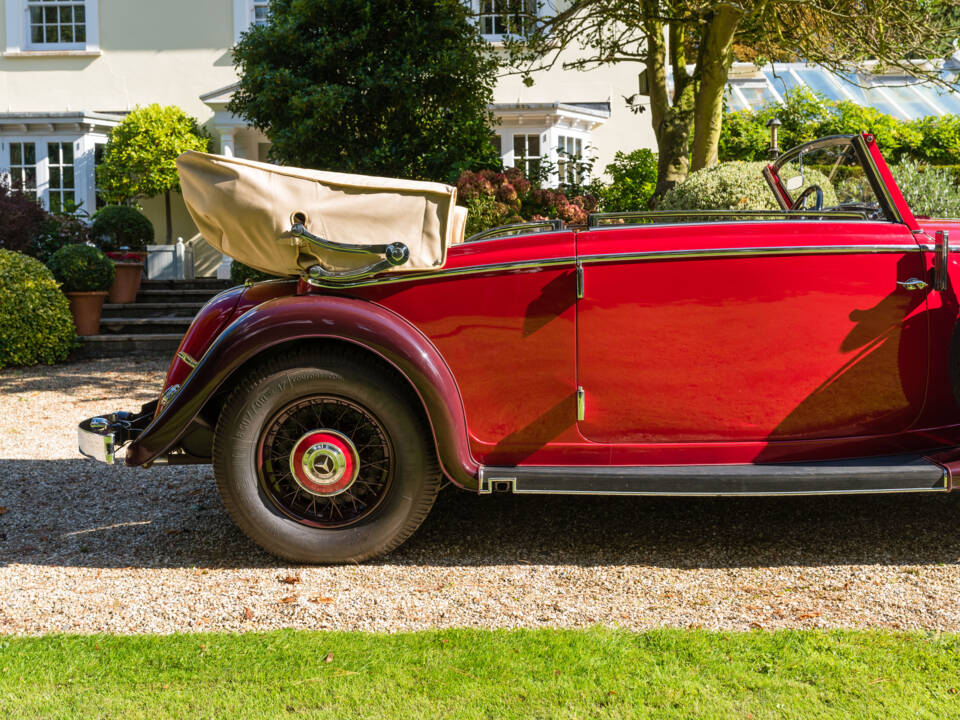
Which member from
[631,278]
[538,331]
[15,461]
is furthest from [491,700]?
[15,461]

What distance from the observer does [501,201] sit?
8.98 m

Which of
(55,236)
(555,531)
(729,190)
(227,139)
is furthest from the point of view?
(227,139)

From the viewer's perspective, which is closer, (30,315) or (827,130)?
(30,315)

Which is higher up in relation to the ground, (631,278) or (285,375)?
(631,278)

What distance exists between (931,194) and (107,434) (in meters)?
10.7

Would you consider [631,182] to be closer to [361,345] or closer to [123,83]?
[123,83]

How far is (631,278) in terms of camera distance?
3.19 m

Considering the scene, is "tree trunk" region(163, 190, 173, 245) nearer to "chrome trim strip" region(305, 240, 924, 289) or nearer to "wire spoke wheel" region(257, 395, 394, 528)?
"wire spoke wheel" region(257, 395, 394, 528)

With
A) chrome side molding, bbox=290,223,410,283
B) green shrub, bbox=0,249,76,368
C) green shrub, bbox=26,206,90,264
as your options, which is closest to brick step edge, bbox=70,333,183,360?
green shrub, bbox=0,249,76,368

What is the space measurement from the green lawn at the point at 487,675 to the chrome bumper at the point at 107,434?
2.85ft

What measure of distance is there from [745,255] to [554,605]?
146 centimetres

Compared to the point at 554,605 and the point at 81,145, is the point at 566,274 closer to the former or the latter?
the point at 554,605

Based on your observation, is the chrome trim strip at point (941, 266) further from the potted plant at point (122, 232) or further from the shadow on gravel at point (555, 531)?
the potted plant at point (122, 232)

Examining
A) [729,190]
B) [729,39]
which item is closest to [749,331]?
[729,190]
